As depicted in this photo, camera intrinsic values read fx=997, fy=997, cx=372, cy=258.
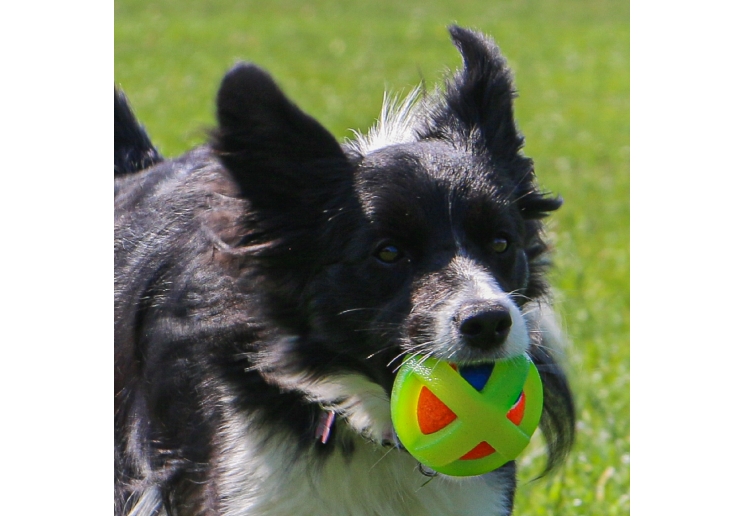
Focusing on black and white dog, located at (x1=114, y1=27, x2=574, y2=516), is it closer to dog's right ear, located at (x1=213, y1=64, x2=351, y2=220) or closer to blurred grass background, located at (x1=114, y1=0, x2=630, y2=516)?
dog's right ear, located at (x1=213, y1=64, x2=351, y2=220)

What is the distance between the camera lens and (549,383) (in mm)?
4305

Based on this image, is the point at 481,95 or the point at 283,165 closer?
the point at 283,165

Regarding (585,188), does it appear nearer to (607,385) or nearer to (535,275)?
(607,385)

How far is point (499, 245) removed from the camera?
3.67m

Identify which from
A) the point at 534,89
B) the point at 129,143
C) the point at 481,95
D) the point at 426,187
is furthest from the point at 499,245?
the point at 534,89

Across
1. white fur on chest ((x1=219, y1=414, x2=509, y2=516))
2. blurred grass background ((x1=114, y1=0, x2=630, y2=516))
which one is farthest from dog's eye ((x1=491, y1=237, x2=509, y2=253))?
blurred grass background ((x1=114, y1=0, x2=630, y2=516))

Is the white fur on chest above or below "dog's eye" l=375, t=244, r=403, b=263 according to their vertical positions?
below

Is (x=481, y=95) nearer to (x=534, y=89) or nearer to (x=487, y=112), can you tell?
(x=487, y=112)

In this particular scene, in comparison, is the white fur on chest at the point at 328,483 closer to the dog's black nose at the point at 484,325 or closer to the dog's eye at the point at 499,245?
the dog's black nose at the point at 484,325

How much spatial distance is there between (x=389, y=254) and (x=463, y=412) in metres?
0.63

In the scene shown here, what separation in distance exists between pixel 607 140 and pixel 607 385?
8.11 meters

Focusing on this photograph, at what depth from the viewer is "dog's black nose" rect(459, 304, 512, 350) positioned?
127 inches

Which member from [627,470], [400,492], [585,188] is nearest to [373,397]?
[400,492]

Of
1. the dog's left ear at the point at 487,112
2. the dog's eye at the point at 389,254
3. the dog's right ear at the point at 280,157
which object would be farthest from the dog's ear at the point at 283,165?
the dog's left ear at the point at 487,112
